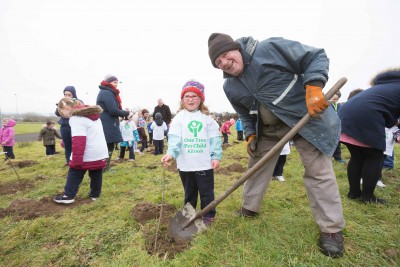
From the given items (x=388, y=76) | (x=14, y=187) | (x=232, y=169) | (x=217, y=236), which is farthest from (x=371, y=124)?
(x=14, y=187)

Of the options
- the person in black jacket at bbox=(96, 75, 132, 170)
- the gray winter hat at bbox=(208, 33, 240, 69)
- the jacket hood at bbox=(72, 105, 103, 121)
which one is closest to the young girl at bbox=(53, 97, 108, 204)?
the jacket hood at bbox=(72, 105, 103, 121)

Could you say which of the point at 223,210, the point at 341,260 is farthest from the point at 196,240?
the point at 341,260

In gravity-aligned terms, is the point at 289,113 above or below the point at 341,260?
above

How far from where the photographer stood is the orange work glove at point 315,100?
6.55 ft

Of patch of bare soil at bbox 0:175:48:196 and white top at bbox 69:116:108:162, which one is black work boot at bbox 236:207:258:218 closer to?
white top at bbox 69:116:108:162

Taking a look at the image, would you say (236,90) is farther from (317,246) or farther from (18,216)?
(18,216)

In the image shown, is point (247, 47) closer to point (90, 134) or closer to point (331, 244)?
point (331, 244)

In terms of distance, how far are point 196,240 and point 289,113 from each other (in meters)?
1.74

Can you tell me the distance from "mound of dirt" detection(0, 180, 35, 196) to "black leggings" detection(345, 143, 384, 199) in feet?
21.3

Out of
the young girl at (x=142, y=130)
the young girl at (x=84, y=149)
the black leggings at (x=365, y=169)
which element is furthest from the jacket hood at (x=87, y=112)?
the young girl at (x=142, y=130)

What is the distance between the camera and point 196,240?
2.51 m

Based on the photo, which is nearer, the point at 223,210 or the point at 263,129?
the point at 263,129

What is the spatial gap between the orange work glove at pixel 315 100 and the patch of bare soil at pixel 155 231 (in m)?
1.94

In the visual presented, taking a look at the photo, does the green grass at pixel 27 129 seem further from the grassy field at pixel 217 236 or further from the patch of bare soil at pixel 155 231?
the patch of bare soil at pixel 155 231
